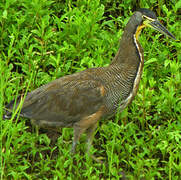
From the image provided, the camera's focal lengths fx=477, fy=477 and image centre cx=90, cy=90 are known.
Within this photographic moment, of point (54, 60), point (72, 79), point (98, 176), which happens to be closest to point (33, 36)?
point (54, 60)

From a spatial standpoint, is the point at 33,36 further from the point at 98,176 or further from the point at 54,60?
the point at 98,176

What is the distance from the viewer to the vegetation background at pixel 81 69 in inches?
196

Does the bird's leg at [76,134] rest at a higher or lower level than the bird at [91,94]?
lower

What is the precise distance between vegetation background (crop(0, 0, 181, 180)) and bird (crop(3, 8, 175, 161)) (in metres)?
0.24

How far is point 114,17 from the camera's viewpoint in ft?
24.4

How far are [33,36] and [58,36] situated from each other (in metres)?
0.37

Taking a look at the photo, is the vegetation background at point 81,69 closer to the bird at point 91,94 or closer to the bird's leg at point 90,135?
the bird's leg at point 90,135

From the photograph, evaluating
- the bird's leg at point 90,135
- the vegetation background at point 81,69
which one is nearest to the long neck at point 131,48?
the vegetation background at point 81,69

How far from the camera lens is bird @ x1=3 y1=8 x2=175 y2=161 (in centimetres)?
507

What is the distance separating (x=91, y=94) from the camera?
5.07 m

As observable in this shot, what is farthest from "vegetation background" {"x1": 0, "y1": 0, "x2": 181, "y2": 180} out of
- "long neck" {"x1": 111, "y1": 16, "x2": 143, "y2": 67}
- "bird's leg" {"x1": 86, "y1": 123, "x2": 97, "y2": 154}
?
"long neck" {"x1": 111, "y1": 16, "x2": 143, "y2": 67}

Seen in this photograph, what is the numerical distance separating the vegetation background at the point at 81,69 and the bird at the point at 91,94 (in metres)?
0.24

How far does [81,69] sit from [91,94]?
107cm

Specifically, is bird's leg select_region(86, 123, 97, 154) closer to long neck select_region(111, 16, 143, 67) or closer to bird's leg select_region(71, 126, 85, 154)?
bird's leg select_region(71, 126, 85, 154)
